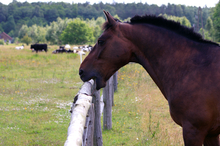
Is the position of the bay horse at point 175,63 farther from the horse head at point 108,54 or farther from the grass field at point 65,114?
the grass field at point 65,114

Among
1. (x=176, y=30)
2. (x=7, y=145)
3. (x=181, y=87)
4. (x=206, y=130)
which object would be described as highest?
(x=176, y=30)

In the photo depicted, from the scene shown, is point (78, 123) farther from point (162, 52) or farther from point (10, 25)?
point (10, 25)

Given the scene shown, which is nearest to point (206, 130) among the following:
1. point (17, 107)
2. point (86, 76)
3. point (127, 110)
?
point (86, 76)

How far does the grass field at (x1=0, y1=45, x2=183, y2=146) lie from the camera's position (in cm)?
493

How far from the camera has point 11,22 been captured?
142 meters

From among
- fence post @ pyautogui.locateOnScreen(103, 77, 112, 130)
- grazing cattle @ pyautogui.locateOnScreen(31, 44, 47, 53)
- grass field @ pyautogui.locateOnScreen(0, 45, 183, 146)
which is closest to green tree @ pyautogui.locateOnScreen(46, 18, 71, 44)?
grazing cattle @ pyautogui.locateOnScreen(31, 44, 47, 53)

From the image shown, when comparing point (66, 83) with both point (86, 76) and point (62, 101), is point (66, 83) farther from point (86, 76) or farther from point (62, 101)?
point (86, 76)

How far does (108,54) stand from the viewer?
2631 mm

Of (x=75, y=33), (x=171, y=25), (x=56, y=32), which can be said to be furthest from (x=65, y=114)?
(x=56, y=32)

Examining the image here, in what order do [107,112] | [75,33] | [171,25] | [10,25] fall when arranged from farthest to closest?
1. [10,25]
2. [75,33]
3. [107,112]
4. [171,25]

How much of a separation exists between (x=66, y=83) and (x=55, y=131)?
6467mm

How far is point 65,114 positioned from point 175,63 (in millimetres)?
5266

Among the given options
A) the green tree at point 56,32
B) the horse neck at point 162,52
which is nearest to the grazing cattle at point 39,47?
the green tree at point 56,32

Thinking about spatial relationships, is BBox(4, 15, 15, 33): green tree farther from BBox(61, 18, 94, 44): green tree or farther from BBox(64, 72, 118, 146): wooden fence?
BBox(64, 72, 118, 146): wooden fence
